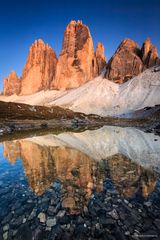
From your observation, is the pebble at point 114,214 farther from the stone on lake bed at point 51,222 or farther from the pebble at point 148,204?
the stone on lake bed at point 51,222

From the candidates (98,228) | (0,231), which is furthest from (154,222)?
(0,231)

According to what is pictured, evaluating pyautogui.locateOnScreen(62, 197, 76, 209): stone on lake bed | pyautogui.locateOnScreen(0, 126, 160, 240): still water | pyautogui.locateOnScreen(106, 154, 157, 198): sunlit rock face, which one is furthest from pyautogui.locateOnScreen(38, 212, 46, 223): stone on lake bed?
pyautogui.locateOnScreen(106, 154, 157, 198): sunlit rock face

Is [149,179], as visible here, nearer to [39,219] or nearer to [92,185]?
[92,185]

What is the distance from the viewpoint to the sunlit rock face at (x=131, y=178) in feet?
38.4

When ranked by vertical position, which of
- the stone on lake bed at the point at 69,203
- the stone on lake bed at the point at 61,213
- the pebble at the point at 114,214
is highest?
the stone on lake bed at the point at 69,203

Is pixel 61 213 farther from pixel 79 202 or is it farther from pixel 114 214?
pixel 114 214

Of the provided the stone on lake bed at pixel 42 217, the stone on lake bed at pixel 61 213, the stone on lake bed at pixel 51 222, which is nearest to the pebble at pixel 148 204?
the stone on lake bed at pixel 61 213

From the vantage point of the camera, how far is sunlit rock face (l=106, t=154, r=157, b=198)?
11.7 metres

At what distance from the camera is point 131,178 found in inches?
557

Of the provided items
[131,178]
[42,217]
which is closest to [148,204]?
[131,178]

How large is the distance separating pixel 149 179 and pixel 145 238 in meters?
7.07

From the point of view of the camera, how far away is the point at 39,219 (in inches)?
340

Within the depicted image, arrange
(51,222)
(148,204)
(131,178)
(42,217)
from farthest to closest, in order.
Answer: (131,178), (148,204), (42,217), (51,222)

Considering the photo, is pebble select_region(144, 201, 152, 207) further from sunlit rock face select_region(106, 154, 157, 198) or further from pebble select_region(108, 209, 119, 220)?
pebble select_region(108, 209, 119, 220)
